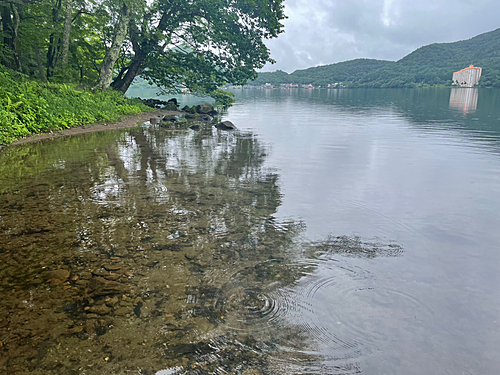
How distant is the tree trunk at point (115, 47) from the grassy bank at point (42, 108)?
1.94 metres

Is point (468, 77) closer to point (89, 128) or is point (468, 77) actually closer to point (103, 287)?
point (89, 128)

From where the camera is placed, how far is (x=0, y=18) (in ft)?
63.8

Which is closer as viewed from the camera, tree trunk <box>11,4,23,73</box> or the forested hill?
tree trunk <box>11,4,23,73</box>

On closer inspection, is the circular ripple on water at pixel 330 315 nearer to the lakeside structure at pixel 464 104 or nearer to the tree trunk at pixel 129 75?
the tree trunk at pixel 129 75

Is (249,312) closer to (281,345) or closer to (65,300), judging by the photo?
(281,345)

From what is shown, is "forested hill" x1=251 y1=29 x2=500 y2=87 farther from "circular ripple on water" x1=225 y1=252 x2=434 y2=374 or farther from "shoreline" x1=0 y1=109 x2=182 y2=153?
"circular ripple on water" x1=225 y1=252 x2=434 y2=374

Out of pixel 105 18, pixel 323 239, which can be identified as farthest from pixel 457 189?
pixel 105 18

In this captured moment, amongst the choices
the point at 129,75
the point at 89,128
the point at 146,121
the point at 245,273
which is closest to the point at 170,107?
the point at 129,75

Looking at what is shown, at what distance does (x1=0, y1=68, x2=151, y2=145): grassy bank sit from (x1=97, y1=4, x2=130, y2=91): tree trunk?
194cm

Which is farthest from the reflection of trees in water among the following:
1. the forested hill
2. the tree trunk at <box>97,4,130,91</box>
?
the forested hill

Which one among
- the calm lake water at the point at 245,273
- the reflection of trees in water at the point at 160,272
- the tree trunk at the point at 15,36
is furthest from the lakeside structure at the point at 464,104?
the tree trunk at the point at 15,36

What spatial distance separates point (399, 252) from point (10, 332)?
4.61 meters

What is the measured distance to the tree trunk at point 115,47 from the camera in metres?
20.9

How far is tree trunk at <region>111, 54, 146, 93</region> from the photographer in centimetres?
2625
